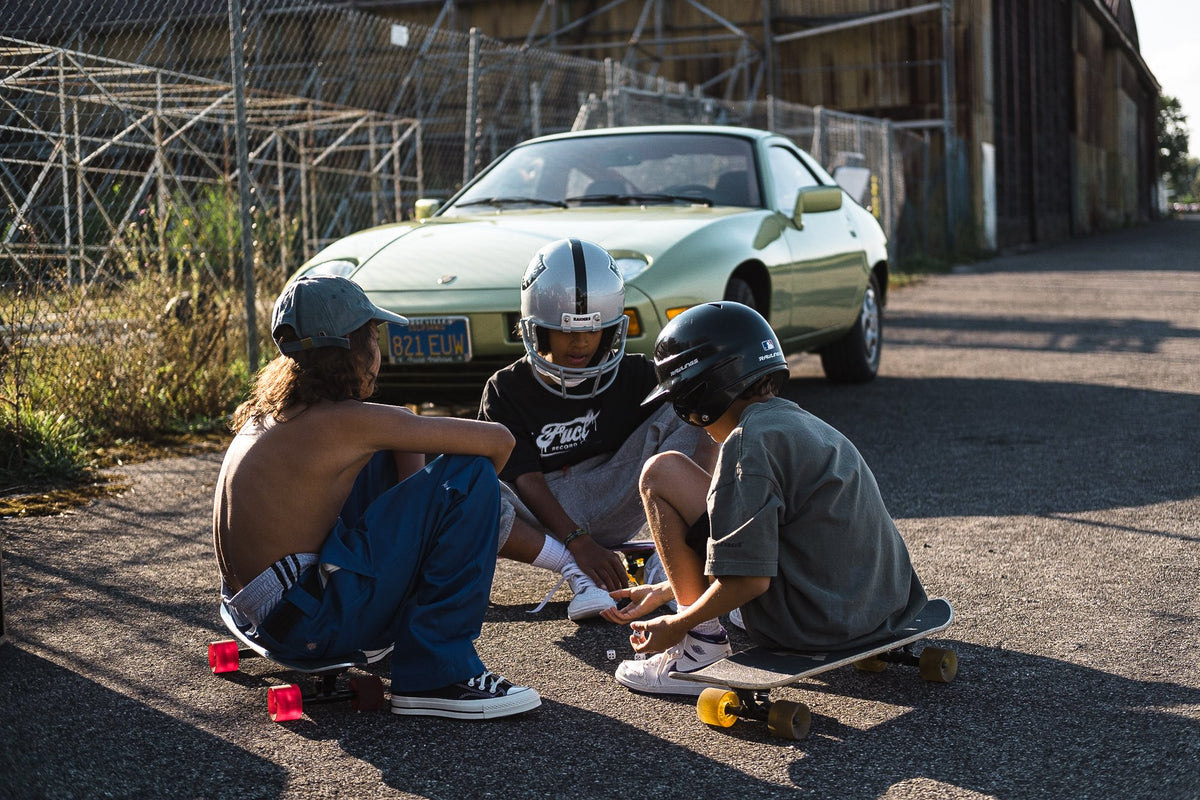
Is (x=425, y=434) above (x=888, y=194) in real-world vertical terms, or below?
below

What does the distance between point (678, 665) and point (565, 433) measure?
47.4 inches

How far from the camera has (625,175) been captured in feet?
24.8

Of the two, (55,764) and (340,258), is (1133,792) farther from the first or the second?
(340,258)

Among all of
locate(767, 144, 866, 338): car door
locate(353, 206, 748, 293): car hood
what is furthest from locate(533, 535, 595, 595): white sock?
locate(767, 144, 866, 338): car door

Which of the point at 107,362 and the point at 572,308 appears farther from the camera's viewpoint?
the point at 107,362

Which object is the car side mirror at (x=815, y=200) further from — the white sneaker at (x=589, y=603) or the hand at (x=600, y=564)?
the white sneaker at (x=589, y=603)

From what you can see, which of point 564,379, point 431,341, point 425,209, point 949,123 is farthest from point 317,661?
point 949,123

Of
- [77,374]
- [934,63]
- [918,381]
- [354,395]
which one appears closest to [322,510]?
[354,395]

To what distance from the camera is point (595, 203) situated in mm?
7363

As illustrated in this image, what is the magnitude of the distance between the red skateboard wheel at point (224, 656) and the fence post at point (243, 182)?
14.3 ft

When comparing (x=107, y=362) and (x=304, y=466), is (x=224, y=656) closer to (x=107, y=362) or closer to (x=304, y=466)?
(x=304, y=466)

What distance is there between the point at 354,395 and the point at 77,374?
429 centimetres

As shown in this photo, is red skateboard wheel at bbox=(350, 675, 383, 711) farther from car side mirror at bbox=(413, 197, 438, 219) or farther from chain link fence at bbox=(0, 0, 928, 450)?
car side mirror at bbox=(413, 197, 438, 219)

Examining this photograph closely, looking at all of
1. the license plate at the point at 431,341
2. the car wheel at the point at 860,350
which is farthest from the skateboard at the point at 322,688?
the car wheel at the point at 860,350
